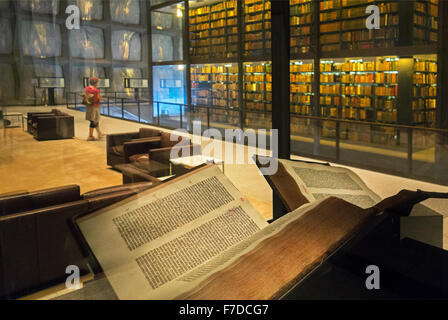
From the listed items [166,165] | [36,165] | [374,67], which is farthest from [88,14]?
[374,67]

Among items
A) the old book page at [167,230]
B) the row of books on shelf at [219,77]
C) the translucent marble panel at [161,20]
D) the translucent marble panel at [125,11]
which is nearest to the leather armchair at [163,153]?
the row of books on shelf at [219,77]

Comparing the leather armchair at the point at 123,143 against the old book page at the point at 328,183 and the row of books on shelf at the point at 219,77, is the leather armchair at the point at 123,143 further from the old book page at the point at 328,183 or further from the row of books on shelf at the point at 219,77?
the old book page at the point at 328,183

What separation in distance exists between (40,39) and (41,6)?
0.18 m

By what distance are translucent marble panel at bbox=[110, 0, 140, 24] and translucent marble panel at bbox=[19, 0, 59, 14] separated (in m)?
0.28

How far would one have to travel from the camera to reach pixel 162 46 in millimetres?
2350

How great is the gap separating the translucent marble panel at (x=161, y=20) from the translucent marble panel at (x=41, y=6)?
504 millimetres

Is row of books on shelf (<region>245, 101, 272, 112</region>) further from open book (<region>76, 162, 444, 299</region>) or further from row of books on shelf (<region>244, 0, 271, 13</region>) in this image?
open book (<region>76, 162, 444, 299</region>)

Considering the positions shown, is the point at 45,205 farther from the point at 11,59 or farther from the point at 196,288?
the point at 196,288

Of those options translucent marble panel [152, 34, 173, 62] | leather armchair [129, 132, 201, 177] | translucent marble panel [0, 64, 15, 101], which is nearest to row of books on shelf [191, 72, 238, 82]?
leather armchair [129, 132, 201, 177]

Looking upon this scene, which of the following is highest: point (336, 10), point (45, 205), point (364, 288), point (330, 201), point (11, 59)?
point (336, 10)

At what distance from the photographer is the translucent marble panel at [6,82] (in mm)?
1827

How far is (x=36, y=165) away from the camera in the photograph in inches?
86.4

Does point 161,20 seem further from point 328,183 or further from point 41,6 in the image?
point 328,183

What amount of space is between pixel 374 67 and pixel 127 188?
4.19 metres
